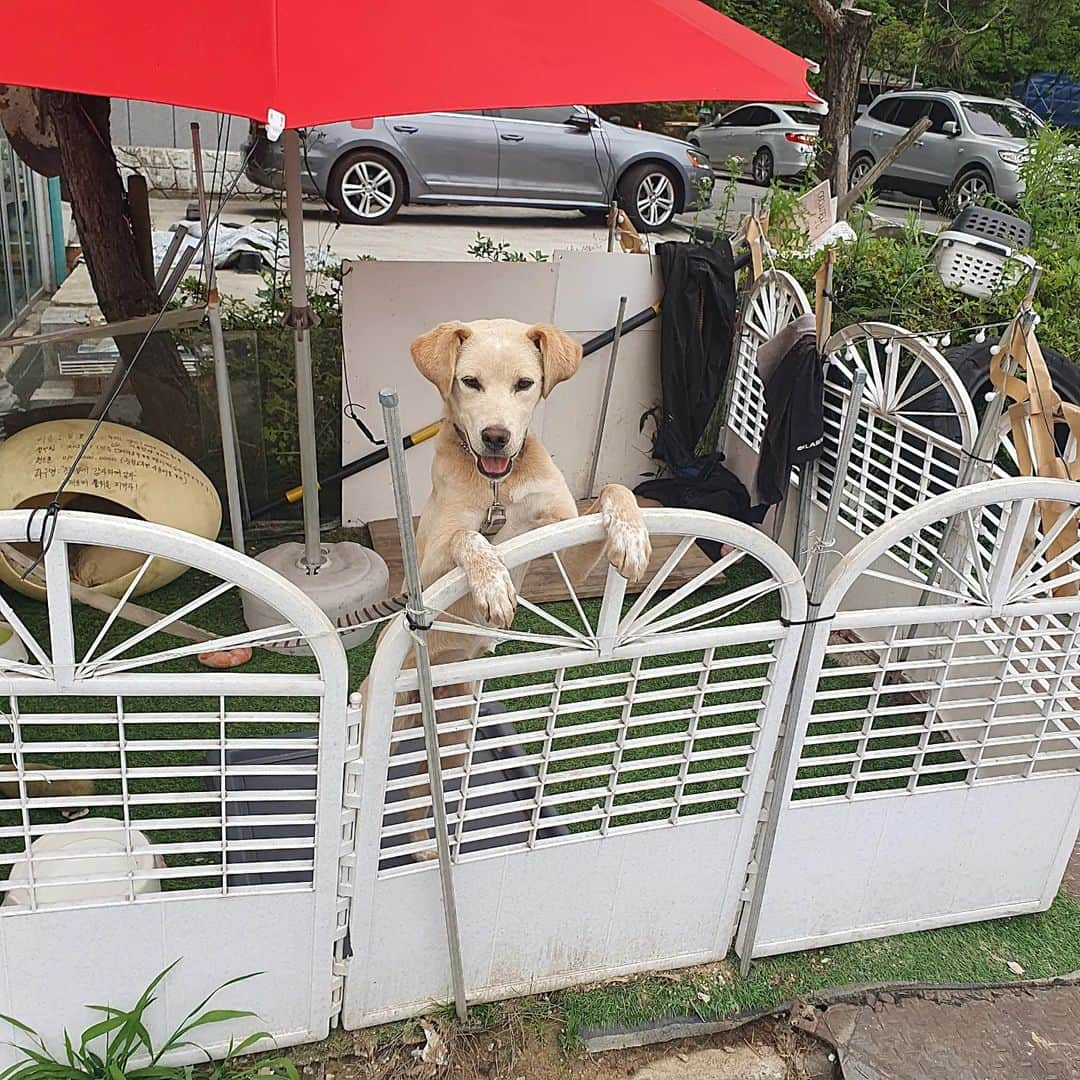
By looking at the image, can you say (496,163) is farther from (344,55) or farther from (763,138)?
(344,55)

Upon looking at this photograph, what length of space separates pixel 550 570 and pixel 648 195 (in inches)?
358

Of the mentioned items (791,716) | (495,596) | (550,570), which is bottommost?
(550,570)

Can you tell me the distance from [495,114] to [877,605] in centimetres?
877

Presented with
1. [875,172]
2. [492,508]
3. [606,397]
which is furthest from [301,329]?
[875,172]

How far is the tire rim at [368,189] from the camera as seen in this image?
1118cm

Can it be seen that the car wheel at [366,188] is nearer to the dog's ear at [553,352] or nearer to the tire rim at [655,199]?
the tire rim at [655,199]

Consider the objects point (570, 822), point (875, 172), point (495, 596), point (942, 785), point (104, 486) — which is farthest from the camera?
point (875, 172)

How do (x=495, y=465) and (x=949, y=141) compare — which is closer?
Result: (x=495, y=465)

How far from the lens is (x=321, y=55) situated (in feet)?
6.98

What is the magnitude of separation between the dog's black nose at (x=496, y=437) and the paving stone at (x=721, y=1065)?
64.5 inches

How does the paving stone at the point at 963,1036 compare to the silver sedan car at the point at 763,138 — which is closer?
the paving stone at the point at 963,1036

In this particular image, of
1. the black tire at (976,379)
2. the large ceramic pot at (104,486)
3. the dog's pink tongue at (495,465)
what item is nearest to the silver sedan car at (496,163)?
the black tire at (976,379)

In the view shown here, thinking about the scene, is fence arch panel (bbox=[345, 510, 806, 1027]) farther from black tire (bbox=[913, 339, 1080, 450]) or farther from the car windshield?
the car windshield

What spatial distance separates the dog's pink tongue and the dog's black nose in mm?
50
